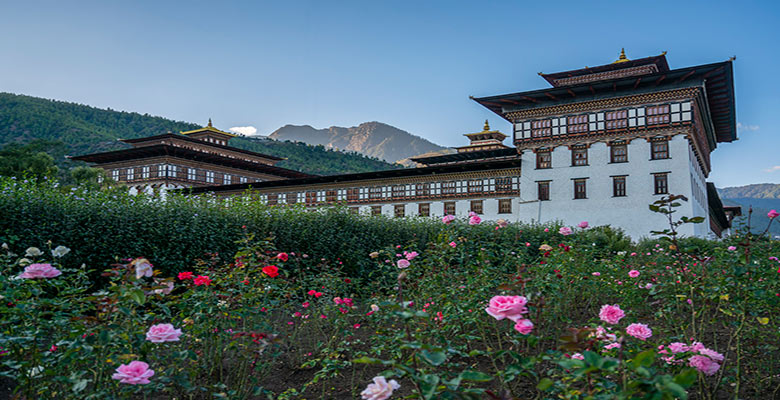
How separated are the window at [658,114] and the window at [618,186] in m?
3.49

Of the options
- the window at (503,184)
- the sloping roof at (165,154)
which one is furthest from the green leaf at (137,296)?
the sloping roof at (165,154)

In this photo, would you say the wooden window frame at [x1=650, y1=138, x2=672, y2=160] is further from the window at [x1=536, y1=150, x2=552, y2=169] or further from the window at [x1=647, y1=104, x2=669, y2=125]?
the window at [x1=536, y1=150, x2=552, y2=169]

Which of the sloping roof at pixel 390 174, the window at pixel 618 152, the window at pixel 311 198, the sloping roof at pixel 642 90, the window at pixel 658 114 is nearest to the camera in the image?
the sloping roof at pixel 642 90

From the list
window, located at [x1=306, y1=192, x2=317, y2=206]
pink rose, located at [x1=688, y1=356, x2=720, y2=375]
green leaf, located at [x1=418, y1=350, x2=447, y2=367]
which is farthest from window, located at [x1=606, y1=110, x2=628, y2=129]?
green leaf, located at [x1=418, y1=350, x2=447, y2=367]

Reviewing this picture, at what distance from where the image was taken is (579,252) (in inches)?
280

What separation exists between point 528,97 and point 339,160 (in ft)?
192

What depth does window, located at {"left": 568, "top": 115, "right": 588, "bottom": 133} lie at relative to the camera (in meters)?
30.2

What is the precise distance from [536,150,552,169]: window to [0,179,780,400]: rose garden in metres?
22.9

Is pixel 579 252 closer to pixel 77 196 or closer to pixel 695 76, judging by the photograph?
pixel 77 196

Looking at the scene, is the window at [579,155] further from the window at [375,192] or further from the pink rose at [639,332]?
the pink rose at [639,332]

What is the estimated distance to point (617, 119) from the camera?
2916 cm

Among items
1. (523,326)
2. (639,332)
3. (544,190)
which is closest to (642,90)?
(544,190)

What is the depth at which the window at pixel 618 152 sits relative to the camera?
29.1m

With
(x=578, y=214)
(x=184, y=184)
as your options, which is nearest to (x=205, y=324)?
(x=578, y=214)
